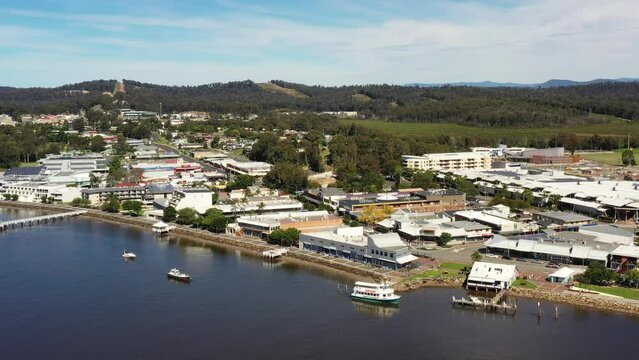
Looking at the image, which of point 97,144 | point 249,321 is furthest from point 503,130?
point 249,321

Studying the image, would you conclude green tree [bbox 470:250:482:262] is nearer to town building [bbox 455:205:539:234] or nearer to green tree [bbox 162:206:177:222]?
town building [bbox 455:205:539:234]

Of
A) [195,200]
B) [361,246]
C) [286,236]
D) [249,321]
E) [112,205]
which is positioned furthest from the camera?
[112,205]

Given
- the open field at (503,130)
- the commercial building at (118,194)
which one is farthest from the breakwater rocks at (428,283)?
the open field at (503,130)

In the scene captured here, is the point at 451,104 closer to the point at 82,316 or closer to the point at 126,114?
the point at 126,114

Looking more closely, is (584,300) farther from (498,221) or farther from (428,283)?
(498,221)

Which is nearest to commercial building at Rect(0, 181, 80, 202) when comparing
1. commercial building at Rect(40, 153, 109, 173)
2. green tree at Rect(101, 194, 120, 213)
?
green tree at Rect(101, 194, 120, 213)

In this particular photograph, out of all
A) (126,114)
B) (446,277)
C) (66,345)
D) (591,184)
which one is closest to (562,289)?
(446,277)
